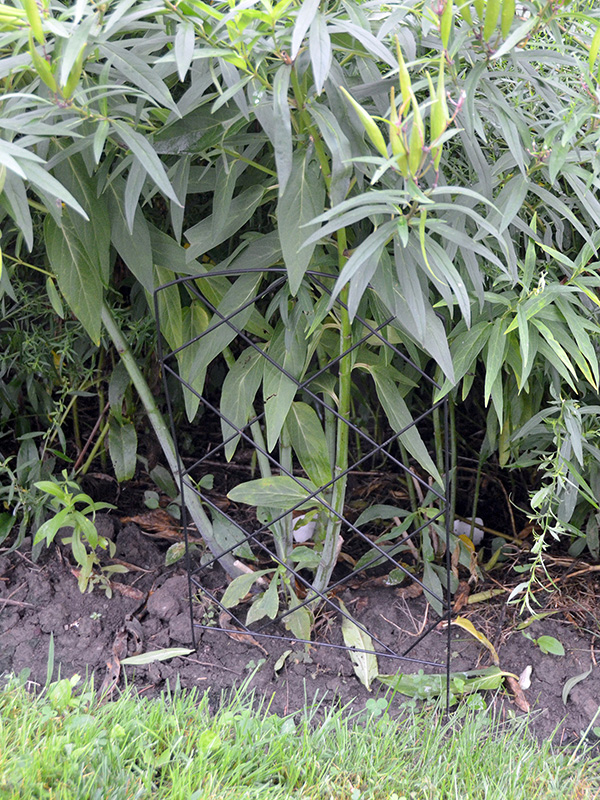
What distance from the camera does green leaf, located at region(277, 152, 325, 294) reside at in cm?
104

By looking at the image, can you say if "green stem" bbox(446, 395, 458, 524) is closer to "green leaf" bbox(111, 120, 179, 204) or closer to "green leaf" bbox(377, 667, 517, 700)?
"green leaf" bbox(377, 667, 517, 700)

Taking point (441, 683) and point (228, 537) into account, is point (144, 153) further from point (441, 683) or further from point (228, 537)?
point (441, 683)

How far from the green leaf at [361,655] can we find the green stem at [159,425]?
11.6 inches

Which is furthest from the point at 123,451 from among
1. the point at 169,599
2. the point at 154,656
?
the point at 154,656

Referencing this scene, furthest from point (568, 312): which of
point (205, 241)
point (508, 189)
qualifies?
point (205, 241)

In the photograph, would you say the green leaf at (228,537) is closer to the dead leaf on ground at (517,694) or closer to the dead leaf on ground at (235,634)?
the dead leaf on ground at (235,634)

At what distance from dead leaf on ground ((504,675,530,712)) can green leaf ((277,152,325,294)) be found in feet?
3.17

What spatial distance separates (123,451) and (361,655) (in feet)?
2.46

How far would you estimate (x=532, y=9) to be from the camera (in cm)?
100

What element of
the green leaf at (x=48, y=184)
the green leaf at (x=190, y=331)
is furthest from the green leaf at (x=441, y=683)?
the green leaf at (x=48, y=184)

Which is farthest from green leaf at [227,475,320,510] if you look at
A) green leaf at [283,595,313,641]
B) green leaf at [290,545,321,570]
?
green leaf at [283,595,313,641]

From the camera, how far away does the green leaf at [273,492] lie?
138cm

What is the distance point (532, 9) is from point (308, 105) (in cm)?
35

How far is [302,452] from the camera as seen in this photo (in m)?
1.40
